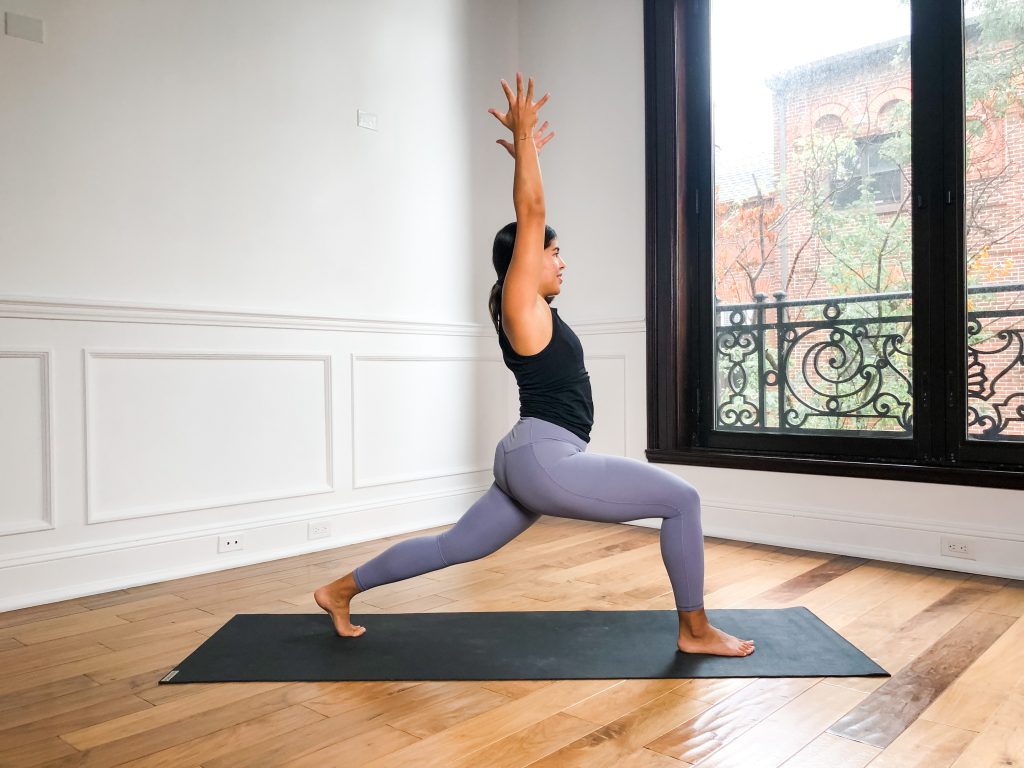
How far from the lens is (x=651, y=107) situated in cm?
409

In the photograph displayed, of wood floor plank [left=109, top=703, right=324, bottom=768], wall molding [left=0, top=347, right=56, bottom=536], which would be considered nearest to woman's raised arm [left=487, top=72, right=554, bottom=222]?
wood floor plank [left=109, top=703, right=324, bottom=768]

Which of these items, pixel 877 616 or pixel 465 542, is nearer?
pixel 465 542

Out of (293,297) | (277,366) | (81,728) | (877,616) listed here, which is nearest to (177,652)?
(81,728)

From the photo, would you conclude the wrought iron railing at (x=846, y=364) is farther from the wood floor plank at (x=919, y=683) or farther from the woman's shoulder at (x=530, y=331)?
the woman's shoulder at (x=530, y=331)

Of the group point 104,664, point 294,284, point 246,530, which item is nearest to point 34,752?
point 104,664

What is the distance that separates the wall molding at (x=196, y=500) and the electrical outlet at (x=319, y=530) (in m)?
0.13

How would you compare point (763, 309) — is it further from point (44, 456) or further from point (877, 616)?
point (44, 456)

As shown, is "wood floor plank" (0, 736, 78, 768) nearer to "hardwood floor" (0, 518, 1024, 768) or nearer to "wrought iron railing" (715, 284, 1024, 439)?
"hardwood floor" (0, 518, 1024, 768)

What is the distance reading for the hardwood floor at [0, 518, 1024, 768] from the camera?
1664 mm

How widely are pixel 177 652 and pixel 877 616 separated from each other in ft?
6.88

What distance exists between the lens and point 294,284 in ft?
11.9

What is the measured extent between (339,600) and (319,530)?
4.51 feet

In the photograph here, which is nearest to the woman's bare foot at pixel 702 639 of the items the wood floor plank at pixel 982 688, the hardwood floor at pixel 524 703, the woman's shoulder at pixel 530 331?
the hardwood floor at pixel 524 703

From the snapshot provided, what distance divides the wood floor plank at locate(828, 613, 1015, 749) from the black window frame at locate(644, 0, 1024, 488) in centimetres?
82
